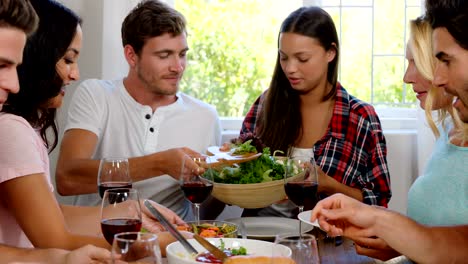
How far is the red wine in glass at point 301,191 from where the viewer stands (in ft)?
6.62

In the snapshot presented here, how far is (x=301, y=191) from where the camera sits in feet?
6.62

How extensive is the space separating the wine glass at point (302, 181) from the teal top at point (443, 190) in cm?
42

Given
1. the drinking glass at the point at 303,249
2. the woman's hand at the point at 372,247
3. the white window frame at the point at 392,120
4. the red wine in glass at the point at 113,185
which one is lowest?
the woman's hand at the point at 372,247

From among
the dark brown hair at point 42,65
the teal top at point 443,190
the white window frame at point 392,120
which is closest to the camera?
the dark brown hair at point 42,65

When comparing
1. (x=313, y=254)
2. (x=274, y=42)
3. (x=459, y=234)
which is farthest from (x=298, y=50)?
(x=313, y=254)

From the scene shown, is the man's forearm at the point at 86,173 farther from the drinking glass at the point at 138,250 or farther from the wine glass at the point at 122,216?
the drinking glass at the point at 138,250

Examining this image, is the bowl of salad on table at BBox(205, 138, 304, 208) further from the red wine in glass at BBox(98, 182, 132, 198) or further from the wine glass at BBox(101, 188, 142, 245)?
the wine glass at BBox(101, 188, 142, 245)

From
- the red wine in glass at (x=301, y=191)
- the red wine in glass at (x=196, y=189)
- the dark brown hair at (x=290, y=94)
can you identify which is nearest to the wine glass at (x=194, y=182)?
the red wine in glass at (x=196, y=189)

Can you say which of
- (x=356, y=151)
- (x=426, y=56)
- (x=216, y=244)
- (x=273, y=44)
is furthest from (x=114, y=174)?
(x=273, y=44)

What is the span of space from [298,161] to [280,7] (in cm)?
217

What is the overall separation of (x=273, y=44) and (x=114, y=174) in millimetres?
2244

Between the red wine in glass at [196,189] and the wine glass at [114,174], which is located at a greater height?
the wine glass at [114,174]

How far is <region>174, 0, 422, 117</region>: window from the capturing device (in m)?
4.05

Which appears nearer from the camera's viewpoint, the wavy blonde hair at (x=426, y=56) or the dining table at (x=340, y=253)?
the dining table at (x=340, y=253)
